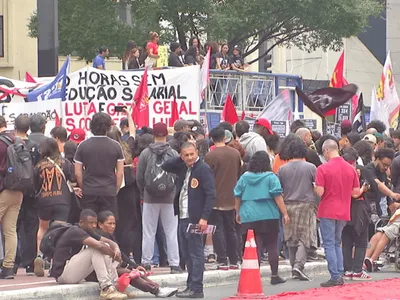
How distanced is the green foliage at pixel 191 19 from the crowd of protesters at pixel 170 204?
15600mm

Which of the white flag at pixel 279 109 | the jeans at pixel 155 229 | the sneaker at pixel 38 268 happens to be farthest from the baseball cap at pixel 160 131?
the white flag at pixel 279 109

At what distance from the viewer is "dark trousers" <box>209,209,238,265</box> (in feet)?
50.0

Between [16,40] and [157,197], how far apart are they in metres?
29.3

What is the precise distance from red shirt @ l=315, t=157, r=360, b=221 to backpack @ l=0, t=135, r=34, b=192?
3.39 meters

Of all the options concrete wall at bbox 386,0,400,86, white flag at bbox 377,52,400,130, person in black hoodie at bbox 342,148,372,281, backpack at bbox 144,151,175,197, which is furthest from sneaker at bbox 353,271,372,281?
concrete wall at bbox 386,0,400,86

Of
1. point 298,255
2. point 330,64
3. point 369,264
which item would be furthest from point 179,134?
point 330,64

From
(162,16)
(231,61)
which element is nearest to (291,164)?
(231,61)

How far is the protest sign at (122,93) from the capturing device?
19.2m

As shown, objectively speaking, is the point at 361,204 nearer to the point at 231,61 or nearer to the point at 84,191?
the point at 84,191

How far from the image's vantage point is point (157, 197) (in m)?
14.9

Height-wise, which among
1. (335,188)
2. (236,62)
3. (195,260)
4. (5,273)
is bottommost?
(5,273)

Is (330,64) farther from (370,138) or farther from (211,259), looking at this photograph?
(211,259)

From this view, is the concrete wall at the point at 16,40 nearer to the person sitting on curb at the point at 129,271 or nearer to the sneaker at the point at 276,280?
the sneaker at the point at 276,280

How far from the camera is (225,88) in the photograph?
2325 cm
